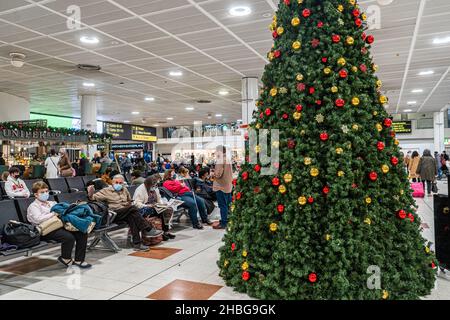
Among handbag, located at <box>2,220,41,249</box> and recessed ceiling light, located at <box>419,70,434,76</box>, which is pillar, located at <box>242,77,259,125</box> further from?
handbag, located at <box>2,220,41,249</box>

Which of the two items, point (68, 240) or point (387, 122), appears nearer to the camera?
point (387, 122)

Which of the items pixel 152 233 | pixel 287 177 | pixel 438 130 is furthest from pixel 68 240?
pixel 438 130

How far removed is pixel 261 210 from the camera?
11.4 feet

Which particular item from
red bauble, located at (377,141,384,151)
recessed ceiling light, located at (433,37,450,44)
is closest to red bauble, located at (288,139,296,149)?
red bauble, located at (377,141,384,151)

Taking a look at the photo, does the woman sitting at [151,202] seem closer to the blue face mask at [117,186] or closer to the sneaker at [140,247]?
the blue face mask at [117,186]

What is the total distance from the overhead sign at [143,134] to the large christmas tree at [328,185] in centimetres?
2439

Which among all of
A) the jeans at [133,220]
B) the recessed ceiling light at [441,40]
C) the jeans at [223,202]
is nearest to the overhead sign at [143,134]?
the jeans at [223,202]

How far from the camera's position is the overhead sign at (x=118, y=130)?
80.2 feet

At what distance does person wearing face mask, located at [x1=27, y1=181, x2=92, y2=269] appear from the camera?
4258 millimetres

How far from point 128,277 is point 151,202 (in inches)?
91.2

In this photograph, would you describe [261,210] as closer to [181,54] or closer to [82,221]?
[82,221]

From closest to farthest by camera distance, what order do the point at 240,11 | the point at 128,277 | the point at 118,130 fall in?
the point at 128,277 → the point at 240,11 → the point at 118,130

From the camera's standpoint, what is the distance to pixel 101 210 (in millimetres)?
5055

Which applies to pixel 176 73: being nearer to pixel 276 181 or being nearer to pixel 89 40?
pixel 89 40
